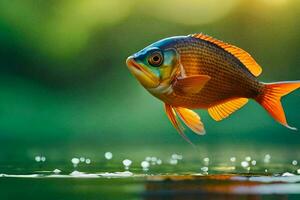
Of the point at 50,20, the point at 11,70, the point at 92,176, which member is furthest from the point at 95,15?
the point at 92,176

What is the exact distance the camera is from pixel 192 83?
14.2 feet

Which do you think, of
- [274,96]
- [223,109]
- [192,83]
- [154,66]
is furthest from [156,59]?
[274,96]

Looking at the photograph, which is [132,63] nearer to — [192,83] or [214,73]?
[192,83]

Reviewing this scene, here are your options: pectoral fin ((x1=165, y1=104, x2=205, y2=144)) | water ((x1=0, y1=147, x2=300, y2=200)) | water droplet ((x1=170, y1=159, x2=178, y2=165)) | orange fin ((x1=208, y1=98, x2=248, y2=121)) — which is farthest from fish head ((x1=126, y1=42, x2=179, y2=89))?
water droplet ((x1=170, y1=159, x2=178, y2=165))

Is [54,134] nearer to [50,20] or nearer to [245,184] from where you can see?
[50,20]

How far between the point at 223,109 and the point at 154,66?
0.48m

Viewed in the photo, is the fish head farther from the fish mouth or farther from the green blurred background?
the green blurred background

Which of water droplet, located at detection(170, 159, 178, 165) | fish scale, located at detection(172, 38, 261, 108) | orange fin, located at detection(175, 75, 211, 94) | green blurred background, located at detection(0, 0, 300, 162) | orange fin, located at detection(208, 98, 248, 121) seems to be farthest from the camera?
green blurred background, located at detection(0, 0, 300, 162)

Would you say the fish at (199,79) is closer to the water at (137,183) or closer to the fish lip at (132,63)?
the fish lip at (132,63)

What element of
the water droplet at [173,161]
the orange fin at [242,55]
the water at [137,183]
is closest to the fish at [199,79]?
the orange fin at [242,55]

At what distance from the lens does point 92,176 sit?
5.49 m

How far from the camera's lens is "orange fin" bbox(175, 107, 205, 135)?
4525mm

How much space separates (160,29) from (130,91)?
77.4 inches

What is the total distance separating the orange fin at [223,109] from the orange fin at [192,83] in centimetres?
33
